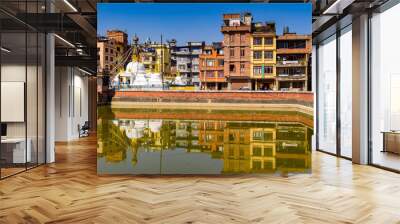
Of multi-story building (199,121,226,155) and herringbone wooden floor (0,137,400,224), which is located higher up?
multi-story building (199,121,226,155)

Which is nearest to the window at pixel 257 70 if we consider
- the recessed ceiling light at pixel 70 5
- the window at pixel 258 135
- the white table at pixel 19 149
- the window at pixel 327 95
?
the window at pixel 258 135

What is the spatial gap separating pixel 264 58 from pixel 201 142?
176 centimetres

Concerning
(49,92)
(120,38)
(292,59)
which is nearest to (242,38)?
(292,59)

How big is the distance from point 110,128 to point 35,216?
2.71 metres

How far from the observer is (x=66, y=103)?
14219mm

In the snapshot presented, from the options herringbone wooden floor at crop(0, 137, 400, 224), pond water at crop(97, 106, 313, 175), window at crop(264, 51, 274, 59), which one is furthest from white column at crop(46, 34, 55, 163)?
window at crop(264, 51, 274, 59)

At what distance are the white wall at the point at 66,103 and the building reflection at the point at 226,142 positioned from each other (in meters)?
8.07

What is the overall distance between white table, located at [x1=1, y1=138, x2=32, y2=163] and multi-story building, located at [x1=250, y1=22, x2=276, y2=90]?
13.3ft

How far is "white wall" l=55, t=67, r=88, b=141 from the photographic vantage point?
46.4 feet

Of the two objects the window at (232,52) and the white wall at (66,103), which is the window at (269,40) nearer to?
the window at (232,52)

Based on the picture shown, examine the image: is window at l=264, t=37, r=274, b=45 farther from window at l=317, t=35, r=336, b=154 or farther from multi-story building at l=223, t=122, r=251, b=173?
window at l=317, t=35, r=336, b=154

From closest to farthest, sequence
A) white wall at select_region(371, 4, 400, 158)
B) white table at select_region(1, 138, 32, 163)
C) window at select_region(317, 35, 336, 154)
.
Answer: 1. white table at select_region(1, 138, 32, 163)
2. white wall at select_region(371, 4, 400, 158)
3. window at select_region(317, 35, 336, 154)

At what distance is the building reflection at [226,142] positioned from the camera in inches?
264

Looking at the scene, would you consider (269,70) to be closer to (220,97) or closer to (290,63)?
(290,63)
